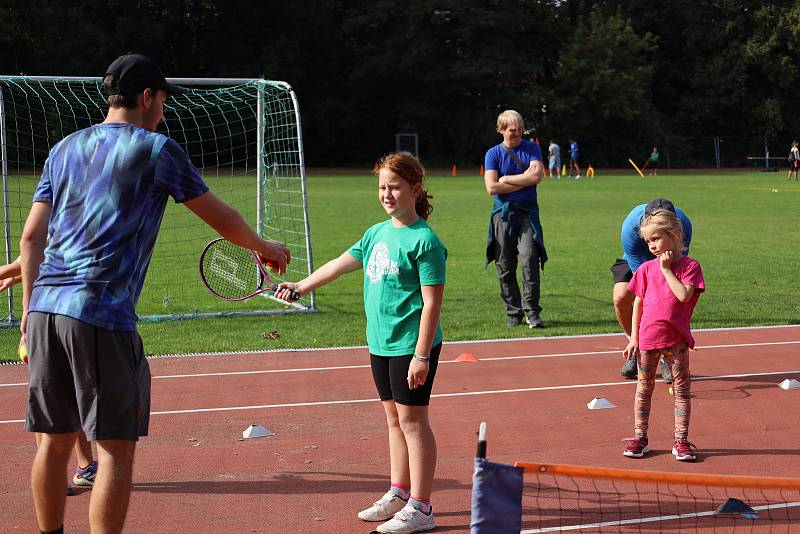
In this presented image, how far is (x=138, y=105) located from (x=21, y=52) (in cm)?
5899

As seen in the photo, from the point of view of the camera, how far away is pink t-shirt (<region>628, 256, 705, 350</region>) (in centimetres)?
635

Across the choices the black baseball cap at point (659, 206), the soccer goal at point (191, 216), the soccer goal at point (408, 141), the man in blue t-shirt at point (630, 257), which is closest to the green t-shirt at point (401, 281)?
the black baseball cap at point (659, 206)

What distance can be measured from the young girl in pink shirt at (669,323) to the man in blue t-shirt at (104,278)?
3.29 m

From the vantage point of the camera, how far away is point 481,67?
64.5 meters

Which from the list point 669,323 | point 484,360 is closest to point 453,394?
point 484,360

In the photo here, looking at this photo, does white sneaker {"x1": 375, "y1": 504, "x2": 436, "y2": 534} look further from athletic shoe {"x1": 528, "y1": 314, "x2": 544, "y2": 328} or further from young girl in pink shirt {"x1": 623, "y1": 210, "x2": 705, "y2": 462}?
athletic shoe {"x1": 528, "y1": 314, "x2": 544, "y2": 328}

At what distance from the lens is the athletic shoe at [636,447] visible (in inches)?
252

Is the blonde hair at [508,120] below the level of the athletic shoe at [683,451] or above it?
above

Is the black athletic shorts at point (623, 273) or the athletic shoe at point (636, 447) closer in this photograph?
the athletic shoe at point (636, 447)

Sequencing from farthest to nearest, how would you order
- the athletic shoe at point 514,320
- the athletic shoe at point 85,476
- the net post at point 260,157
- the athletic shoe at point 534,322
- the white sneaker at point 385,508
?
the net post at point 260,157
the athletic shoe at point 514,320
the athletic shoe at point 534,322
the athletic shoe at point 85,476
the white sneaker at point 385,508

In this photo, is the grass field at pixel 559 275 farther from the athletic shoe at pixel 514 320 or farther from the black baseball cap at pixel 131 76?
the black baseball cap at pixel 131 76

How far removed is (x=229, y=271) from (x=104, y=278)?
7500 millimetres

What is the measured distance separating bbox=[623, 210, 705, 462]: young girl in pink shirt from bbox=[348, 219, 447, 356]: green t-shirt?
1.92m

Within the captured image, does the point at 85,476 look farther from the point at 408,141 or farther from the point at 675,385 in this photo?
the point at 408,141
